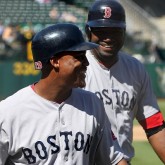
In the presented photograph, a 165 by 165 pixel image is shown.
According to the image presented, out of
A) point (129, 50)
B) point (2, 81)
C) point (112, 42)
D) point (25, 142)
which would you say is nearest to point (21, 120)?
point (25, 142)

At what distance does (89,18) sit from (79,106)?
1560mm

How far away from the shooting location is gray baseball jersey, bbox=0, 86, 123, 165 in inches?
144

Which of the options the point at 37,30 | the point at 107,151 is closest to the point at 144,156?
the point at 107,151

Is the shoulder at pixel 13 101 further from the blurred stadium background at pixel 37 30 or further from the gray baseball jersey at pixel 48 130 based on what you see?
the blurred stadium background at pixel 37 30

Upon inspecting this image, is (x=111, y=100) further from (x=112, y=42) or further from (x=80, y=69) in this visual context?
(x=80, y=69)

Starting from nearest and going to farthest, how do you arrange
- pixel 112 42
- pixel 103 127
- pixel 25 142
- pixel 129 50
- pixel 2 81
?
pixel 25 142 < pixel 103 127 < pixel 112 42 < pixel 2 81 < pixel 129 50

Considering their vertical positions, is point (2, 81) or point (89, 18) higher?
point (89, 18)

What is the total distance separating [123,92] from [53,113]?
152 cm

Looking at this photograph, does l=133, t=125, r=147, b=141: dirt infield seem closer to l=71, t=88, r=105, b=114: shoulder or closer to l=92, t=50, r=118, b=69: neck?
l=92, t=50, r=118, b=69: neck

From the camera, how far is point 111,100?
16.9ft

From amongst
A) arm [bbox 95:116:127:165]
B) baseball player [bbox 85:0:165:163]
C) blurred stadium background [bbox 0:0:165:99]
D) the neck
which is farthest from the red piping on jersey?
blurred stadium background [bbox 0:0:165:99]

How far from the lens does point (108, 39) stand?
5.00 meters

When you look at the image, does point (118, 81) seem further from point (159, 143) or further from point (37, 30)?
point (37, 30)

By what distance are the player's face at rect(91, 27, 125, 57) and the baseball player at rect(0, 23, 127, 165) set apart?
122 centimetres
